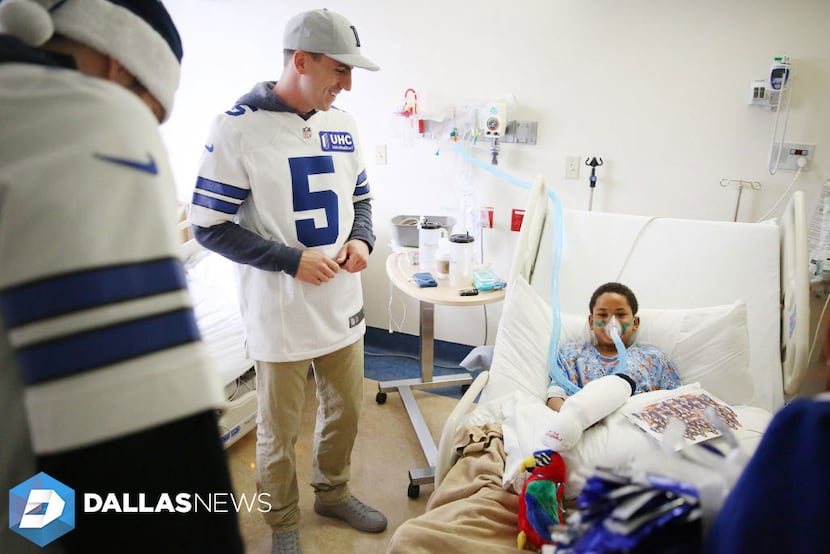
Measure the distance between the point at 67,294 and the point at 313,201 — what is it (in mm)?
1113

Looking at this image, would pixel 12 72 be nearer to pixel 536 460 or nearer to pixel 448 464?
pixel 536 460

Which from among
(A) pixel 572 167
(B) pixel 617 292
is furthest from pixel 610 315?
(A) pixel 572 167

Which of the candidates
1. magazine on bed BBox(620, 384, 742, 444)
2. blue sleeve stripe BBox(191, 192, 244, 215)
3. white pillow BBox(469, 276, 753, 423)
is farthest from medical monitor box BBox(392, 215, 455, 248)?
magazine on bed BBox(620, 384, 742, 444)

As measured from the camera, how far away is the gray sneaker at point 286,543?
1666mm

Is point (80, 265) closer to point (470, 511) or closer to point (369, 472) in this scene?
point (470, 511)

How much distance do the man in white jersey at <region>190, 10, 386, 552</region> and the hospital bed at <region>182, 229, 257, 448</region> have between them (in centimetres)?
51

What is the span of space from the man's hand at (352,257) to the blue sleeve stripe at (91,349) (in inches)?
44.3

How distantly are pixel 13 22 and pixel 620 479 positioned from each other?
69cm

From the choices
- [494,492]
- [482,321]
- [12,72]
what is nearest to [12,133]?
[12,72]

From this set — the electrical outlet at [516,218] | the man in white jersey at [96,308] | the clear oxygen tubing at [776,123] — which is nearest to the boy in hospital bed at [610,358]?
the electrical outlet at [516,218]

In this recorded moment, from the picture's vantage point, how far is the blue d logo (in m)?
0.46

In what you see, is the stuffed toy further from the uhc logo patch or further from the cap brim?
the cap brim

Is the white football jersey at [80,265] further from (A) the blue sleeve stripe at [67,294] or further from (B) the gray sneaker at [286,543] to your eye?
(B) the gray sneaker at [286,543]

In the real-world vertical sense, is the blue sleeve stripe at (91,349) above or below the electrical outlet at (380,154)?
below
